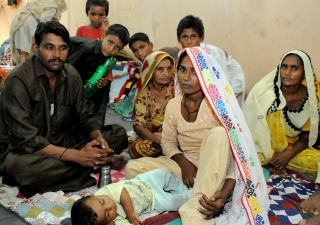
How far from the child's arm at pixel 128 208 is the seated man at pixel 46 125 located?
1.96 ft

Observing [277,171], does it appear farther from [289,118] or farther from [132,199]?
[132,199]

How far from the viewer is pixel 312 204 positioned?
8.32 ft

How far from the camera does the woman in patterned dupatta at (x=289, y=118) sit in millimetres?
3111

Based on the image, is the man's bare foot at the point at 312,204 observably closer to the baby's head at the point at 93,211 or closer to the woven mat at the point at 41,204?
the baby's head at the point at 93,211

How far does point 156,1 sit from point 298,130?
11.9 ft

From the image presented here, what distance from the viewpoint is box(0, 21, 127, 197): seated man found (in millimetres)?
2682

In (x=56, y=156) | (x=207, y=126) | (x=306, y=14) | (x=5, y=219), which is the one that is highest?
(x=306, y=14)

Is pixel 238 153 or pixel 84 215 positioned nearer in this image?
pixel 84 215

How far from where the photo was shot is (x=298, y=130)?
3215mm

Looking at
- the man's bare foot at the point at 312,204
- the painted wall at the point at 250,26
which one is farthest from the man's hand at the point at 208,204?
the painted wall at the point at 250,26

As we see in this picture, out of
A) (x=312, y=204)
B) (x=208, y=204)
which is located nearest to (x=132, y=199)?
(x=208, y=204)

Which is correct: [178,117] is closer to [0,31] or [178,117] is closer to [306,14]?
[306,14]

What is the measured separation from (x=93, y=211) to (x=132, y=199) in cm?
34

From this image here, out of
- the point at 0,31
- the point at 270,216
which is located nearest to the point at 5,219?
the point at 270,216
